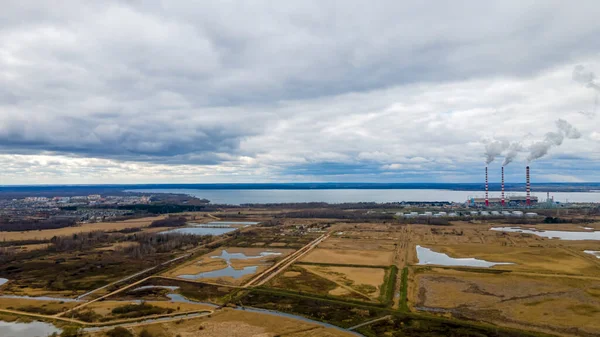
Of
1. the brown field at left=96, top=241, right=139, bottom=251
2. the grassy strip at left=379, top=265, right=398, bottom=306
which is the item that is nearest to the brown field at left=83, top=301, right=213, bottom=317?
the grassy strip at left=379, top=265, right=398, bottom=306

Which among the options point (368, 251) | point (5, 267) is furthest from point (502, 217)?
point (5, 267)

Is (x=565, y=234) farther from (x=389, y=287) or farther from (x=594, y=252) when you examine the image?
(x=389, y=287)

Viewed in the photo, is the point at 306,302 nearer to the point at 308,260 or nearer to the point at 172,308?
the point at 172,308

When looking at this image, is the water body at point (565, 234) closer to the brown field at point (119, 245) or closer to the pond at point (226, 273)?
the pond at point (226, 273)

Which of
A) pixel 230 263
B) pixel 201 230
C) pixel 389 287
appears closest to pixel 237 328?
pixel 389 287

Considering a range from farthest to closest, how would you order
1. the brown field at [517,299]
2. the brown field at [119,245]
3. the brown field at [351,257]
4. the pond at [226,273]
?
the brown field at [119,245], the brown field at [351,257], the pond at [226,273], the brown field at [517,299]

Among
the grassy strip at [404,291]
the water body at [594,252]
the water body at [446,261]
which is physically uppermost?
the water body at [594,252]

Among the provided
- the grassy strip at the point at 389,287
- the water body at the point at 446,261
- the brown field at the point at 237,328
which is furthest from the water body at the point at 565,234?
the brown field at the point at 237,328
